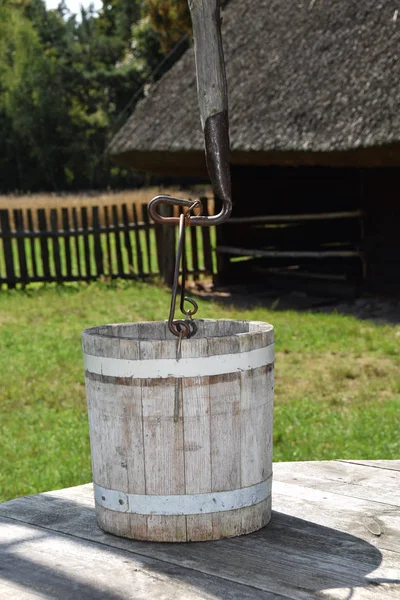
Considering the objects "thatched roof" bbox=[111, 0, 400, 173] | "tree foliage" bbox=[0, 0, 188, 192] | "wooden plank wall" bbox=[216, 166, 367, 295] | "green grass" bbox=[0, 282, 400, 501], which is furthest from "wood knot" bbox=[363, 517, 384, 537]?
"tree foliage" bbox=[0, 0, 188, 192]

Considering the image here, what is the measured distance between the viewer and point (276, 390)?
6.75 meters

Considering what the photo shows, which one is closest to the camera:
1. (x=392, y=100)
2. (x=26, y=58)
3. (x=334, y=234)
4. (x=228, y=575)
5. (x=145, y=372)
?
(x=228, y=575)

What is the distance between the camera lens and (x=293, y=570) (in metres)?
2.35

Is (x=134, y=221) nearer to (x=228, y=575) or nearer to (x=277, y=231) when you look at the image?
(x=277, y=231)

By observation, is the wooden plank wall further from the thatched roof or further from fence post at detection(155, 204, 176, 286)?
the thatched roof

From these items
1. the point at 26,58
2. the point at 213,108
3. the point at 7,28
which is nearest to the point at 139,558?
the point at 213,108

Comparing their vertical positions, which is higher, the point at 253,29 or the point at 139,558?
the point at 253,29

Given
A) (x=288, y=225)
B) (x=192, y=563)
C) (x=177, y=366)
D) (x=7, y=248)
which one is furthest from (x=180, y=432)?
(x=288, y=225)

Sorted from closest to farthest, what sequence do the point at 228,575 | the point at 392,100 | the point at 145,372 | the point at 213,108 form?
the point at 228,575
the point at 145,372
the point at 213,108
the point at 392,100

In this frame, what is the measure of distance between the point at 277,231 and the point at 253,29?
8.37 ft

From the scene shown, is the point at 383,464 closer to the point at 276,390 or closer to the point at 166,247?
the point at 276,390

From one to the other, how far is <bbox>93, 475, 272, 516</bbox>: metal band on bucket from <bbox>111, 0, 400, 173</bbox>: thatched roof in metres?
6.76

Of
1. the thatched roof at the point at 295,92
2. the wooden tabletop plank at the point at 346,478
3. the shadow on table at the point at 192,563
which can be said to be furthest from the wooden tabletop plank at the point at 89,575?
the thatched roof at the point at 295,92

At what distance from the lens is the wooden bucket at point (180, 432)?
251 cm
